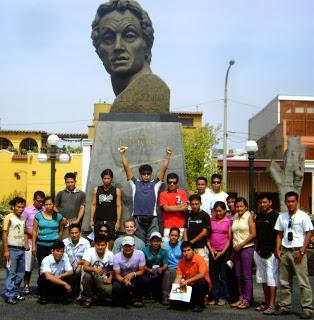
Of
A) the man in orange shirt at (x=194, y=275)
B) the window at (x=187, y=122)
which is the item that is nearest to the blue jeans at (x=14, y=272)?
the man in orange shirt at (x=194, y=275)

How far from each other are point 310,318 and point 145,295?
6.64 ft

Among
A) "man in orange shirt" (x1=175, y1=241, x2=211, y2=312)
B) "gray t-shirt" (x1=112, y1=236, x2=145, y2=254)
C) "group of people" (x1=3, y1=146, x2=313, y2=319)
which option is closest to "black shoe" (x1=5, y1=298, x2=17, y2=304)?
"group of people" (x1=3, y1=146, x2=313, y2=319)

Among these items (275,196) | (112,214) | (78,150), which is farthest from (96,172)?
(78,150)

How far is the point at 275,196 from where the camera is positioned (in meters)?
30.3

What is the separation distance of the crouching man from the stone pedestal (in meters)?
1.98

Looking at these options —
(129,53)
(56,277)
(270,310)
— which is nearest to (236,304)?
(270,310)

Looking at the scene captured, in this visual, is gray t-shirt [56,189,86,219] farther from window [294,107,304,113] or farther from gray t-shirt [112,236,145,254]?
window [294,107,304,113]

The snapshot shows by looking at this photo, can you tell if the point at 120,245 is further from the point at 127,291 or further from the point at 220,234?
the point at 220,234

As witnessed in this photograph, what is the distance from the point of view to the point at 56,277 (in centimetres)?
704

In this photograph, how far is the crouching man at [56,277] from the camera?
7.03 m

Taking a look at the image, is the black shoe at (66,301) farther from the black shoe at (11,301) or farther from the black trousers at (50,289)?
the black shoe at (11,301)

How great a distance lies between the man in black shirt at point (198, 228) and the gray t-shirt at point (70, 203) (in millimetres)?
1820

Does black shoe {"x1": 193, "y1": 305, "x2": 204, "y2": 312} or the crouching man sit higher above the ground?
the crouching man

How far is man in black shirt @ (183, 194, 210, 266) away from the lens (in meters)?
7.36
